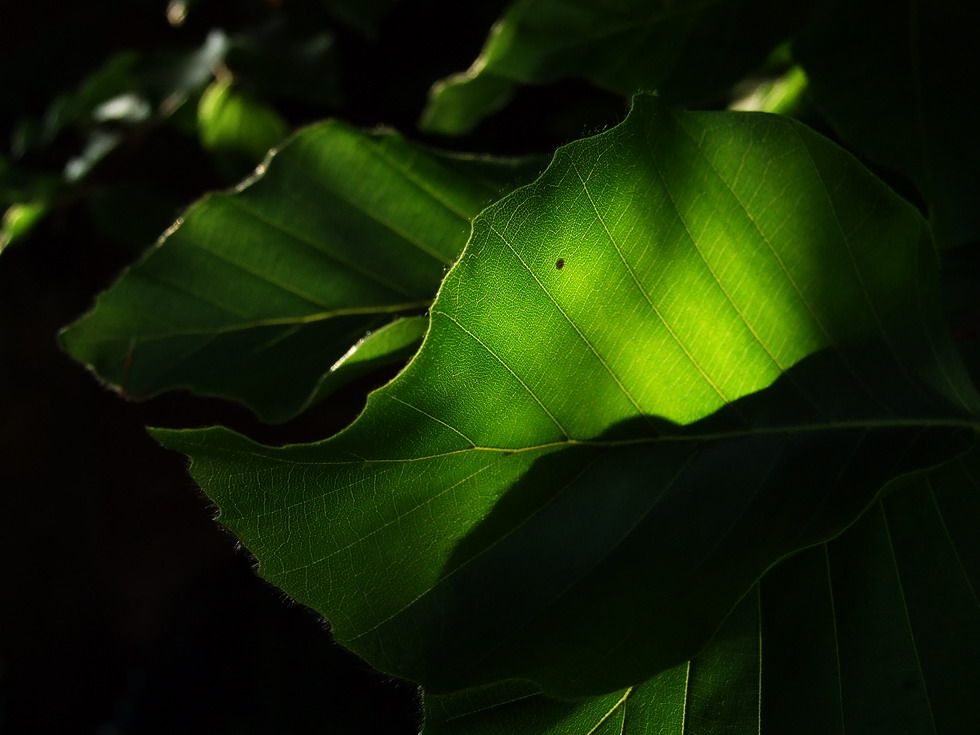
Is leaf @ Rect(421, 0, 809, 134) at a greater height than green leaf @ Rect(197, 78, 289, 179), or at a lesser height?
lesser

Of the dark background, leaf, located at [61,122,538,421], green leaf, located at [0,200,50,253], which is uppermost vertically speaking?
green leaf, located at [0,200,50,253]

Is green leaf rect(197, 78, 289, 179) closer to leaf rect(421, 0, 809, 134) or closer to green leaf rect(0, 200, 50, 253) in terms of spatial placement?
green leaf rect(0, 200, 50, 253)

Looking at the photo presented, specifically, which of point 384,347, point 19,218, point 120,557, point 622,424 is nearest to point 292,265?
point 384,347

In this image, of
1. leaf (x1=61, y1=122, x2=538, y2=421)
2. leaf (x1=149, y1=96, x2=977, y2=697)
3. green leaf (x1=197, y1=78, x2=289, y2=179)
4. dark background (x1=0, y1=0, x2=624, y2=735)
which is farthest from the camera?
dark background (x1=0, y1=0, x2=624, y2=735)

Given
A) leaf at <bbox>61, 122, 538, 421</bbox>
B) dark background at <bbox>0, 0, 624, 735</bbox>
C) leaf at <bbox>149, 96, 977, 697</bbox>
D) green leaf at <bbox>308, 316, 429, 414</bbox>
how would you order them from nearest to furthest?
leaf at <bbox>149, 96, 977, 697</bbox> → green leaf at <bbox>308, 316, 429, 414</bbox> → leaf at <bbox>61, 122, 538, 421</bbox> → dark background at <bbox>0, 0, 624, 735</bbox>

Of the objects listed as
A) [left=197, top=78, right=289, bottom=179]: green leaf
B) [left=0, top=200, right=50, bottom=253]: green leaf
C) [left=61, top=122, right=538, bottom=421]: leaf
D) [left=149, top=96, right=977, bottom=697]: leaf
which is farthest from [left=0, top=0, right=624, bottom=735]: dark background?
[left=149, top=96, right=977, bottom=697]: leaf

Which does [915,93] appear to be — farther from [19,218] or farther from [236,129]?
[19,218]

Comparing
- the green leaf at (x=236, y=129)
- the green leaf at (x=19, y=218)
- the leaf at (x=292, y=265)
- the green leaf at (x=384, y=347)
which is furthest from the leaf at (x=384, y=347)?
the green leaf at (x=19, y=218)
